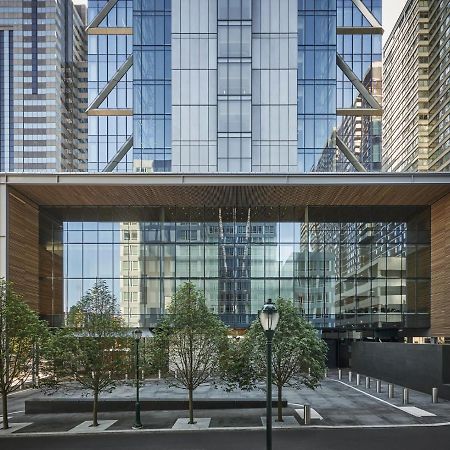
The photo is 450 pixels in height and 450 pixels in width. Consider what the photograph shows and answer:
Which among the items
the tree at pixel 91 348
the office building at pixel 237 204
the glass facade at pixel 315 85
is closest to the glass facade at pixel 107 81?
the office building at pixel 237 204

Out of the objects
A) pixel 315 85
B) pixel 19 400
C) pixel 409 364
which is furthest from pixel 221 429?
pixel 315 85

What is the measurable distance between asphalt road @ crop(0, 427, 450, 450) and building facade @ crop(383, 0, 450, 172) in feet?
333

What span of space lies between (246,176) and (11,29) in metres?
137

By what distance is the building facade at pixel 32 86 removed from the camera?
143 m

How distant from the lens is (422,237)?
40.9m

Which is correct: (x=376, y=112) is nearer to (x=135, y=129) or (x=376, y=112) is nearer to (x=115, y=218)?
(x=135, y=129)

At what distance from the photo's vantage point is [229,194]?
38.0 meters

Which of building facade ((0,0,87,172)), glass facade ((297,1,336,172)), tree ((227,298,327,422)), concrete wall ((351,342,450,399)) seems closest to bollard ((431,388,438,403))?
concrete wall ((351,342,450,399))

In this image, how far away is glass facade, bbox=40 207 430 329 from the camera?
41094 millimetres

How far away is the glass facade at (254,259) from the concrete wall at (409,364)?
4552mm

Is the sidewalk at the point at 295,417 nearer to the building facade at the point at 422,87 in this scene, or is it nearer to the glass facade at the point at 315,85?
the glass facade at the point at 315,85

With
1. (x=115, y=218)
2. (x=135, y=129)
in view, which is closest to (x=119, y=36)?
(x=135, y=129)

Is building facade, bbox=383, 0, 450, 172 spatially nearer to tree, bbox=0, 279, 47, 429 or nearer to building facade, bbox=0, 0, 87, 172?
building facade, bbox=0, 0, 87, 172

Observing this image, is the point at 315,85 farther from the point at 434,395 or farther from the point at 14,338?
the point at 14,338
